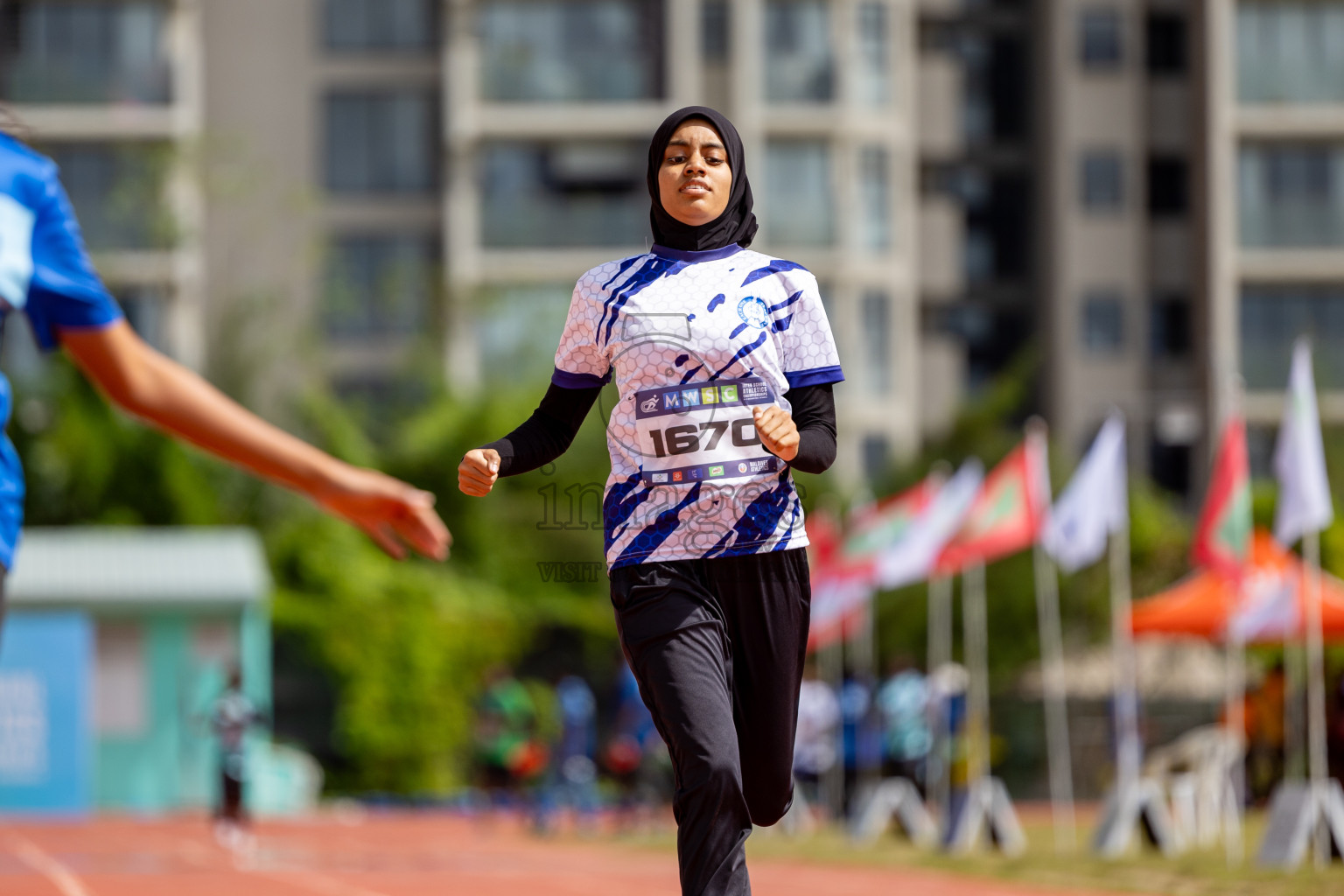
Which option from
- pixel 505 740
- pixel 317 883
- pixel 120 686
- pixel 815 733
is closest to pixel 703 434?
pixel 317 883

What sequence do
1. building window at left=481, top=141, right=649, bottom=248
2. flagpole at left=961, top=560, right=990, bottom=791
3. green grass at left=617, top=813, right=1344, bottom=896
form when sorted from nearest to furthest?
1. green grass at left=617, top=813, right=1344, bottom=896
2. flagpole at left=961, top=560, right=990, bottom=791
3. building window at left=481, top=141, right=649, bottom=248

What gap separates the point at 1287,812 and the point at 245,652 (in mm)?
17857

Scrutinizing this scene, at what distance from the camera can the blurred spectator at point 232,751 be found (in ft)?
71.7

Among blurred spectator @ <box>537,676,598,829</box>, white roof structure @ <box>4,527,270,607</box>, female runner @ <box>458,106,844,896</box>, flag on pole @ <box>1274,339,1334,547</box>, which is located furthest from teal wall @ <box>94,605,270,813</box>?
female runner @ <box>458,106,844,896</box>

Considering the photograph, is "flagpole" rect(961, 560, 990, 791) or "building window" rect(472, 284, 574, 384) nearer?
"flagpole" rect(961, 560, 990, 791)

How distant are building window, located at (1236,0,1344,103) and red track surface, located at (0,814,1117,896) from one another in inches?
1263

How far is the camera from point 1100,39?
5344 centimetres

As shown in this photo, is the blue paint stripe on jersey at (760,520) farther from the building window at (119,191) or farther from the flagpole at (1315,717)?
the building window at (119,191)

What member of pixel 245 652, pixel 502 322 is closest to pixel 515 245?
pixel 502 322

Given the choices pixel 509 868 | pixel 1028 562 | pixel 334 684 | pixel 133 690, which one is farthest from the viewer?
pixel 1028 562

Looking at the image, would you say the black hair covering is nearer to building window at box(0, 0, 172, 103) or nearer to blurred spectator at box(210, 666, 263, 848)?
blurred spectator at box(210, 666, 263, 848)

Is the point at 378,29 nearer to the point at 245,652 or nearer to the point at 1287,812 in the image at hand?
the point at 245,652

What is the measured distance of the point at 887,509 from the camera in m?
25.0

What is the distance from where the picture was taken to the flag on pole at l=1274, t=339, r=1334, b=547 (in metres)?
15.3
